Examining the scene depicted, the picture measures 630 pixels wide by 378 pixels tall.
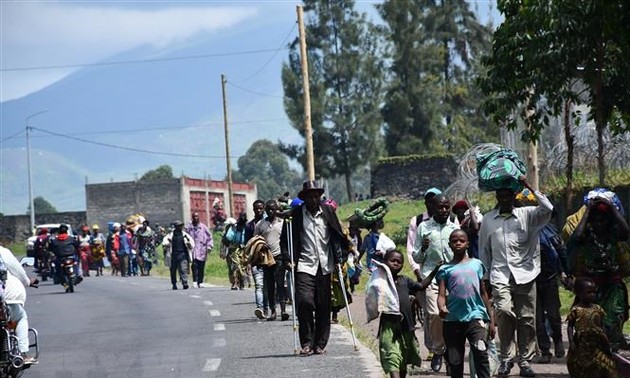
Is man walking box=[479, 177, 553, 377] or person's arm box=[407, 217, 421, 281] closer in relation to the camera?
man walking box=[479, 177, 553, 377]

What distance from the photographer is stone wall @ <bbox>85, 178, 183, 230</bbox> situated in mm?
99062

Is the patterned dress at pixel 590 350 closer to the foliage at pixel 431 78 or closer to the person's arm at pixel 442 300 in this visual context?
the person's arm at pixel 442 300

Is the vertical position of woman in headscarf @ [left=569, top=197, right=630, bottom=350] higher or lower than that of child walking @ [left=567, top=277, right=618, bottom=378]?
higher

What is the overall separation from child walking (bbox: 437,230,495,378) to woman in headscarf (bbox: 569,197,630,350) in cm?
190

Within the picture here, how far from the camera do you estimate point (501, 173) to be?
44.8 ft

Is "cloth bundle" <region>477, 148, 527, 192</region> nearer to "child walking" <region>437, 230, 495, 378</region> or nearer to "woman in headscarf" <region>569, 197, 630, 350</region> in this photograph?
"woman in headscarf" <region>569, 197, 630, 350</region>

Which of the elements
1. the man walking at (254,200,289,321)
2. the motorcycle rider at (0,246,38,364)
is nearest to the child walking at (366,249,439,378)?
the motorcycle rider at (0,246,38,364)

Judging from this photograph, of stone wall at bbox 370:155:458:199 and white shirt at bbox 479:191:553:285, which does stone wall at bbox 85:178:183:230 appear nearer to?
stone wall at bbox 370:155:458:199

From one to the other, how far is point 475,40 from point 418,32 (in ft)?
18.9

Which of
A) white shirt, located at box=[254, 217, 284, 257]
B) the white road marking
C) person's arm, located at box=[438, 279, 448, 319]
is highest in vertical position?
white shirt, located at box=[254, 217, 284, 257]

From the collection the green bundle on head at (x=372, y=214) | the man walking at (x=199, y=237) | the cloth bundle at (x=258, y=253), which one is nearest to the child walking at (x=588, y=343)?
the green bundle on head at (x=372, y=214)

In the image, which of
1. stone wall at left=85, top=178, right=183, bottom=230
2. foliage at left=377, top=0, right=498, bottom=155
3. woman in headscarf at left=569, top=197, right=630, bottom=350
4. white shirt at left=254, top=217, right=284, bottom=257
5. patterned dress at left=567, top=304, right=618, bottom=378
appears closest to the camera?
patterned dress at left=567, top=304, right=618, bottom=378

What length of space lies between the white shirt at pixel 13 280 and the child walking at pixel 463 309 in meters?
6.21

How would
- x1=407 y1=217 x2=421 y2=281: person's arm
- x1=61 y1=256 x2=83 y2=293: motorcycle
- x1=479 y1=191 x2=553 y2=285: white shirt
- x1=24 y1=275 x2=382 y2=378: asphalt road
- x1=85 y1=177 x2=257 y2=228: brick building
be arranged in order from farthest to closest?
x1=85 y1=177 x2=257 y2=228: brick building, x1=61 y1=256 x2=83 y2=293: motorcycle, x1=24 y1=275 x2=382 y2=378: asphalt road, x1=407 y1=217 x2=421 y2=281: person's arm, x1=479 y1=191 x2=553 y2=285: white shirt
